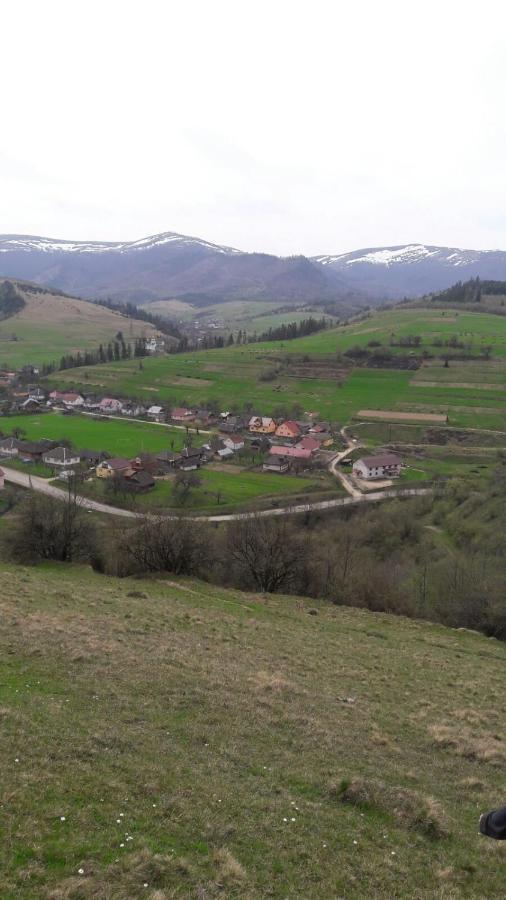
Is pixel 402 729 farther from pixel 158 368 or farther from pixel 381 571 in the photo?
pixel 158 368

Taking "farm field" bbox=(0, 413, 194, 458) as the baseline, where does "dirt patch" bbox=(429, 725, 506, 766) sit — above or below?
above

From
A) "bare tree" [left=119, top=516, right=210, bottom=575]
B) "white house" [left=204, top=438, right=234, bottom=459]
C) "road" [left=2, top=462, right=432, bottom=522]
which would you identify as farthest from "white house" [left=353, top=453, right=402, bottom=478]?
"bare tree" [left=119, top=516, right=210, bottom=575]

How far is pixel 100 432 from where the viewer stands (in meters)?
129

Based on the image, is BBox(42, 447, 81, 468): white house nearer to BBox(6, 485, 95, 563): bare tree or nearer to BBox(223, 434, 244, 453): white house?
BBox(223, 434, 244, 453): white house

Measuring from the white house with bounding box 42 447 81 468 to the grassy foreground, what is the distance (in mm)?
80754

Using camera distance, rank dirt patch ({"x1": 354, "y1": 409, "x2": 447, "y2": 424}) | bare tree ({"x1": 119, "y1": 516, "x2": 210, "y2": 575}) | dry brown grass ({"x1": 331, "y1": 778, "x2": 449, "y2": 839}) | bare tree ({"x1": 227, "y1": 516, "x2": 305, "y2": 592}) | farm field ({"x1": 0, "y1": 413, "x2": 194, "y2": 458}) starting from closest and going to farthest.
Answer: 1. dry brown grass ({"x1": 331, "y1": 778, "x2": 449, "y2": 839})
2. bare tree ({"x1": 119, "y1": 516, "x2": 210, "y2": 575})
3. bare tree ({"x1": 227, "y1": 516, "x2": 305, "y2": 592})
4. farm field ({"x1": 0, "y1": 413, "x2": 194, "y2": 458})
5. dirt patch ({"x1": 354, "y1": 409, "x2": 447, "y2": 424})

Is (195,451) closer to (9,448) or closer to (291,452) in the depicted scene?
(291,452)

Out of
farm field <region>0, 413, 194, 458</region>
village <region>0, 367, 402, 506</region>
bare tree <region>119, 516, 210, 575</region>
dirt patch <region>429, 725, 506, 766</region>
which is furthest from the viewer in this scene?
farm field <region>0, 413, 194, 458</region>

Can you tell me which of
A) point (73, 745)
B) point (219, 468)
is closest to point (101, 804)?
point (73, 745)

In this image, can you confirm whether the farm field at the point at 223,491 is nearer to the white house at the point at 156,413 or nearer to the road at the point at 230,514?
the road at the point at 230,514

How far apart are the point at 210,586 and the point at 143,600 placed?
7756mm

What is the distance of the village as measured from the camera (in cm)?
9806

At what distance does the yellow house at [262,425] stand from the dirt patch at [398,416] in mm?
21882

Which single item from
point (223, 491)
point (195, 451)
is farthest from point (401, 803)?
point (195, 451)
